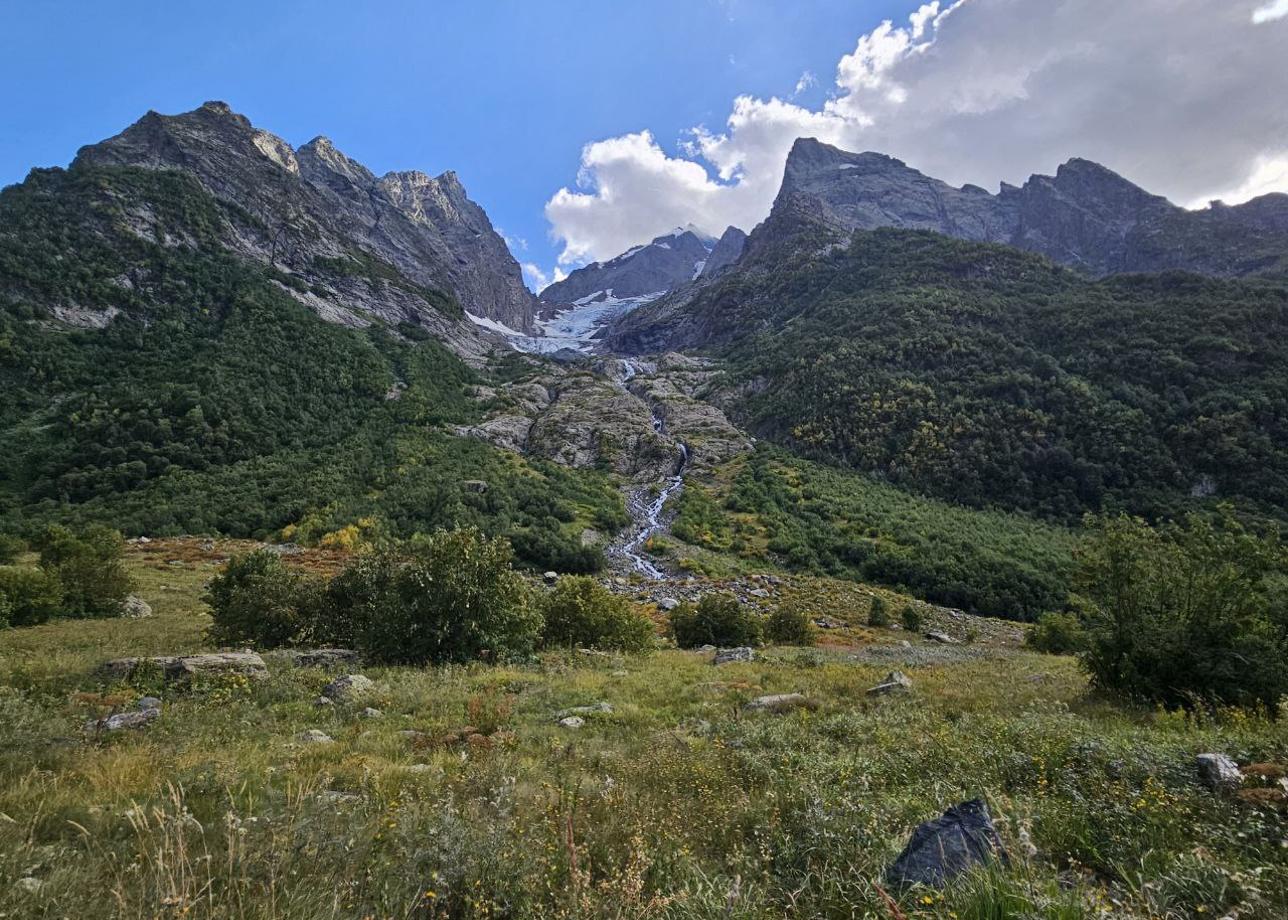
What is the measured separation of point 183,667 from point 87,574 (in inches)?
612

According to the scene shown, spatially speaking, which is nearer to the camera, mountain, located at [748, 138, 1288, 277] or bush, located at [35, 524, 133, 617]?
bush, located at [35, 524, 133, 617]

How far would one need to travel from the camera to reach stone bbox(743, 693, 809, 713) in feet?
32.4

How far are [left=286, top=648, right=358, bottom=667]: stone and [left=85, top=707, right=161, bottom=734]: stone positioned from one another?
5.07m

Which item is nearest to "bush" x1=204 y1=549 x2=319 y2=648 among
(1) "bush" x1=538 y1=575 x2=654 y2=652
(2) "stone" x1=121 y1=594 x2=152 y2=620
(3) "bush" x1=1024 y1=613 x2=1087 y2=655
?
(2) "stone" x1=121 y1=594 x2=152 y2=620

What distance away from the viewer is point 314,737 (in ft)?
23.1

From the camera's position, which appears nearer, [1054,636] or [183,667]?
[183,667]

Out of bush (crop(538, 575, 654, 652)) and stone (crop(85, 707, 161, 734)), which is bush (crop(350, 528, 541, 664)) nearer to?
bush (crop(538, 575, 654, 652))

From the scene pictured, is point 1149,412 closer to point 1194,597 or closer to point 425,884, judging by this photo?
point 1194,597

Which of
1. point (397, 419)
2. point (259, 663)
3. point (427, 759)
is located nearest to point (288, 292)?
point (397, 419)

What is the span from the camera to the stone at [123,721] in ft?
22.1

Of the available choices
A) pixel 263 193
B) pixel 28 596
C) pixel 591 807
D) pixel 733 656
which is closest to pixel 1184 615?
pixel 733 656

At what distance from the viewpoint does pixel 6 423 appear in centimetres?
5222

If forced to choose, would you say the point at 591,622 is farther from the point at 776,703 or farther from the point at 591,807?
the point at 591,807

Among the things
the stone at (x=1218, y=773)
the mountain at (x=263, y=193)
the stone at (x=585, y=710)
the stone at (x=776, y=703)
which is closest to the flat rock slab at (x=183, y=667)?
the stone at (x=585, y=710)
